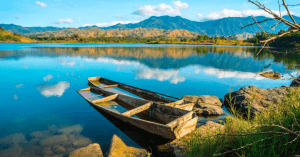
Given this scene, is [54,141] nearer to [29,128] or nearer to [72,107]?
[29,128]

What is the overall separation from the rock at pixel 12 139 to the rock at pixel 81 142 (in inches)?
129

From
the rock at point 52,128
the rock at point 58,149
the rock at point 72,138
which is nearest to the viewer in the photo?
the rock at point 58,149

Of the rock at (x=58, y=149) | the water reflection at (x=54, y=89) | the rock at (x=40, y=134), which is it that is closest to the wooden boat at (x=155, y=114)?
the rock at (x=58, y=149)

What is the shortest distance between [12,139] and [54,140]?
272 cm

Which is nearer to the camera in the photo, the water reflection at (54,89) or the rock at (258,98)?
the rock at (258,98)

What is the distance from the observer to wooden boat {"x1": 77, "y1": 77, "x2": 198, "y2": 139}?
788cm

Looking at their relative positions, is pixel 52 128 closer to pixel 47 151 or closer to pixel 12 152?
pixel 12 152

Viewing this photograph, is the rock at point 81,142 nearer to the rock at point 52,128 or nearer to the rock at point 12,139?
the rock at point 52,128

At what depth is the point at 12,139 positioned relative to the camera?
376 inches

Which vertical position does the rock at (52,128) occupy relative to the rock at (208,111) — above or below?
below

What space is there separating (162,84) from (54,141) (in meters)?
16.4

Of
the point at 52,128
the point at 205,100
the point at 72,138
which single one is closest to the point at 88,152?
the point at 72,138

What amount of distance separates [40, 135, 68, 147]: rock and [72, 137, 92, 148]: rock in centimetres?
73

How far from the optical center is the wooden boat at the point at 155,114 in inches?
310
